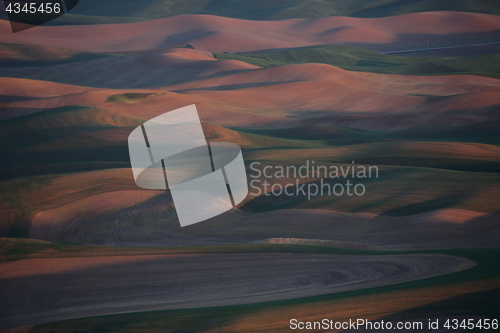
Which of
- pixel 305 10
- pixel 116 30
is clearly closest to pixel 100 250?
pixel 116 30

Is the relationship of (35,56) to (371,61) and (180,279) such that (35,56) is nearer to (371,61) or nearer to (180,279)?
(371,61)

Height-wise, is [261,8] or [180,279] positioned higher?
[261,8]

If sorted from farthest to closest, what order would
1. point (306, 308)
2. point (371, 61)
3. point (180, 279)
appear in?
point (371, 61)
point (180, 279)
point (306, 308)

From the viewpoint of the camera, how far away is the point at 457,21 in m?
50.3

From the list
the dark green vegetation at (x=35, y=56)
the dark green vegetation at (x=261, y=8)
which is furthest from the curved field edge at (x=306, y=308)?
the dark green vegetation at (x=261, y=8)

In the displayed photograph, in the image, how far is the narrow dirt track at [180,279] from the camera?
4.46 m

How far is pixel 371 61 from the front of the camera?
116 feet

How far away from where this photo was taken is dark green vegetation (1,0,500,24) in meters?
60.4

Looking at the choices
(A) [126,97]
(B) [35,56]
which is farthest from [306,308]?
(B) [35,56]

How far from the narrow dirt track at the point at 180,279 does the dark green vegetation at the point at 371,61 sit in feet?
83.5

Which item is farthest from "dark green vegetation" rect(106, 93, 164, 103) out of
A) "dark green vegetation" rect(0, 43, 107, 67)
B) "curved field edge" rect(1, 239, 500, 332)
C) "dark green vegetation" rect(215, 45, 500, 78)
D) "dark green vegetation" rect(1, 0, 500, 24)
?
"dark green vegetation" rect(1, 0, 500, 24)

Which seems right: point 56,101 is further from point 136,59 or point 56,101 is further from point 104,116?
point 136,59

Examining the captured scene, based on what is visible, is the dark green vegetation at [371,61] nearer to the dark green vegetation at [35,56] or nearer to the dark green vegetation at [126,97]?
the dark green vegetation at [35,56]

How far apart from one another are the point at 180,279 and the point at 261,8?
67.2 metres
